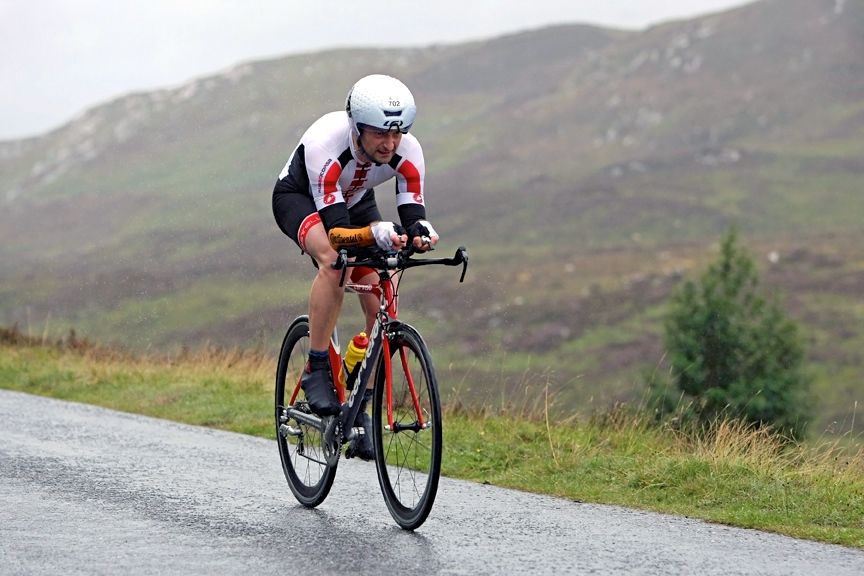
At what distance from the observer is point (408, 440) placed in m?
6.21

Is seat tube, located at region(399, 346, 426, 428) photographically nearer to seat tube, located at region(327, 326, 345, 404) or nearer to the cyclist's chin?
seat tube, located at region(327, 326, 345, 404)

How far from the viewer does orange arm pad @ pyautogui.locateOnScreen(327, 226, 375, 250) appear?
20.4 ft

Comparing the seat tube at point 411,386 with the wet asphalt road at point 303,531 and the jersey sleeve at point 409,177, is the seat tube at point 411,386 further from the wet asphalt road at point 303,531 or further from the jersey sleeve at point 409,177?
the jersey sleeve at point 409,177

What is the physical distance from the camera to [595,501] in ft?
24.3

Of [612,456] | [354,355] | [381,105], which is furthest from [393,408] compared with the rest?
[612,456]

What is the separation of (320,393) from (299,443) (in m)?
0.69

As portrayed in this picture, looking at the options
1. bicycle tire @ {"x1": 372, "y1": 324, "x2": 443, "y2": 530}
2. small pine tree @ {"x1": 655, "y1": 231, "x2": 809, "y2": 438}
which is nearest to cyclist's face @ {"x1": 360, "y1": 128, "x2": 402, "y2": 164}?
bicycle tire @ {"x1": 372, "y1": 324, "x2": 443, "y2": 530}

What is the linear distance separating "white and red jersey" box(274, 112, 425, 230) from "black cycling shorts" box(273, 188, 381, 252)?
0.12 meters

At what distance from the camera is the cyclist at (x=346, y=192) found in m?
6.18

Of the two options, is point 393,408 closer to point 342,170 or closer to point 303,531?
point 303,531

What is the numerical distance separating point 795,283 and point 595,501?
127 metres

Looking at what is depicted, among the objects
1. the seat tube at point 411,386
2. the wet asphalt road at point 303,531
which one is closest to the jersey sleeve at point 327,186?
the seat tube at point 411,386

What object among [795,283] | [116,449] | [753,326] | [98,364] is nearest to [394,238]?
[116,449]

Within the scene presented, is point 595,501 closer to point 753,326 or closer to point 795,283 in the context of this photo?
point 753,326
